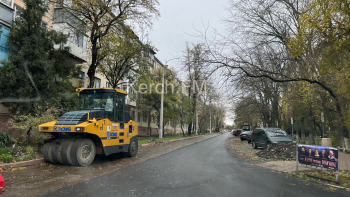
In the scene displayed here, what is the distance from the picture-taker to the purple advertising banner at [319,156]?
7635 millimetres

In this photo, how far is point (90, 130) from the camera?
930 cm

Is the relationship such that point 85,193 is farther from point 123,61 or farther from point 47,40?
point 123,61

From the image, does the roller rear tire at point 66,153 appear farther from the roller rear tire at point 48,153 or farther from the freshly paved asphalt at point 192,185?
the freshly paved asphalt at point 192,185

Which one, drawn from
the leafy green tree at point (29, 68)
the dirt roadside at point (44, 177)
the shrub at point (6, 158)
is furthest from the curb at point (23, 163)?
the leafy green tree at point (29, 68)

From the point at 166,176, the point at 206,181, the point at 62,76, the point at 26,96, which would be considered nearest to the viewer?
the point at 206,181

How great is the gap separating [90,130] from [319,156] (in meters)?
8.32

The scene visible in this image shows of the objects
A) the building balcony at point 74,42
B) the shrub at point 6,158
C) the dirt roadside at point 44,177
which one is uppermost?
the building balcony at point 74,42

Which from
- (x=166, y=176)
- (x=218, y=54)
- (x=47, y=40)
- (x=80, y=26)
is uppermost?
(x=80, y=26)

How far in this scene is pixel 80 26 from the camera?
55.6 ft

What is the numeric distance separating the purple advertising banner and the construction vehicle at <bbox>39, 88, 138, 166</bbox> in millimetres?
7653

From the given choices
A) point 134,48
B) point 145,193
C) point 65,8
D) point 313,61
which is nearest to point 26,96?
point 65,8

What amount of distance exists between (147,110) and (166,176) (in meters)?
28.9

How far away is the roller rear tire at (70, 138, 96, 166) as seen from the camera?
9172mm

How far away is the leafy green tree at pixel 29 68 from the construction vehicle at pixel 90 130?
15.0 feet
